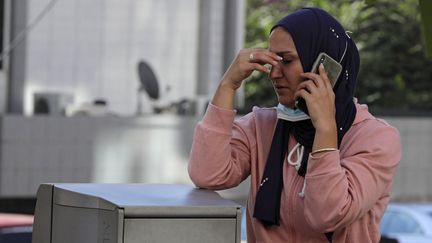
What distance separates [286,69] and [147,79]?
11.7 metres

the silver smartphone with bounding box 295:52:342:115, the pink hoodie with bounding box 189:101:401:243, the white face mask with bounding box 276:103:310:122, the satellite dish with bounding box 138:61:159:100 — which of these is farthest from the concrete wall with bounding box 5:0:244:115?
the silver smartphone with bounding box 295:52:342:115

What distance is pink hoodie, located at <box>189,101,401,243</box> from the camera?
2.68 meters

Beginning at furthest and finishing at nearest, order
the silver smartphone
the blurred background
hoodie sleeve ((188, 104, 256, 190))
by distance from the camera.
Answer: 1. the blurred background
2. hoodie sleeve ((188, 104, 256, 190))
3. the silver smartphone

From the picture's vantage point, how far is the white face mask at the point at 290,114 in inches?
112

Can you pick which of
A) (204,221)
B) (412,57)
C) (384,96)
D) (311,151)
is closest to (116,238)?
(204,221)

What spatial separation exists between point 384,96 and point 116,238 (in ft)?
70.7

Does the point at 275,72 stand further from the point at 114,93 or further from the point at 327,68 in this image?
the point at 114,93

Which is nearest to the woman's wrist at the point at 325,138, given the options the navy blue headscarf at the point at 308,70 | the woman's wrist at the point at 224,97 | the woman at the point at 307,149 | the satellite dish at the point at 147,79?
the woman at the point at 307,149

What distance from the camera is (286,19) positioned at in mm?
2848

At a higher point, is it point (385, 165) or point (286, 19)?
point (286, 19)

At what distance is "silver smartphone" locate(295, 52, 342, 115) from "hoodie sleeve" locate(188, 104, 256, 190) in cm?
23

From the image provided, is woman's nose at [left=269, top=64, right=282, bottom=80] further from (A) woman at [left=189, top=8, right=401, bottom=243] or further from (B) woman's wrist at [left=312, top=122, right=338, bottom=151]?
(B) woman's wrist at [left=312, top=122, right=338, bottom=151]

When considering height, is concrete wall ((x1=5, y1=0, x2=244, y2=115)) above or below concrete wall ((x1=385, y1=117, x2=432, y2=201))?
above

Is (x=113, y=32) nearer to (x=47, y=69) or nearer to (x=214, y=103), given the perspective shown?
(x=47, y=69)
